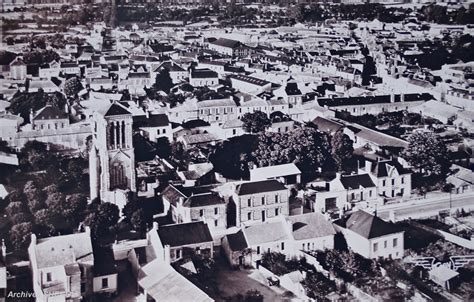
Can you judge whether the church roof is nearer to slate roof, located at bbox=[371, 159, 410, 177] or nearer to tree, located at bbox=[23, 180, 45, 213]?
tree, located at bbox=[23, 180, 45, 213]

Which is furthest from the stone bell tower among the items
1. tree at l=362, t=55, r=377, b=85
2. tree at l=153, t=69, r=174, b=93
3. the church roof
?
tree at l=362, t=55, r=377, b=85

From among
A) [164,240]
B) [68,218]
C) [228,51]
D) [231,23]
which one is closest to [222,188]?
[164,240]

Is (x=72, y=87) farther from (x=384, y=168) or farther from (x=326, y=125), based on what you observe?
(x=384, y=168)

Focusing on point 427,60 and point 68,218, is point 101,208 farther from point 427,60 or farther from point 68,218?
point 427,60

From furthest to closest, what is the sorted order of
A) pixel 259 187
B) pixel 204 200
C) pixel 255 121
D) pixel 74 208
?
1. pixel 255 121
2. pixel 259 187
3. pixel 204 200
4. pixel 74 208

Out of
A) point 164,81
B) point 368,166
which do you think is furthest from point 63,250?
point 164,81

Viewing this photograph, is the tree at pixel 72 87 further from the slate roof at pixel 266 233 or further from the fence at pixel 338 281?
the fence at pixel 338 281
